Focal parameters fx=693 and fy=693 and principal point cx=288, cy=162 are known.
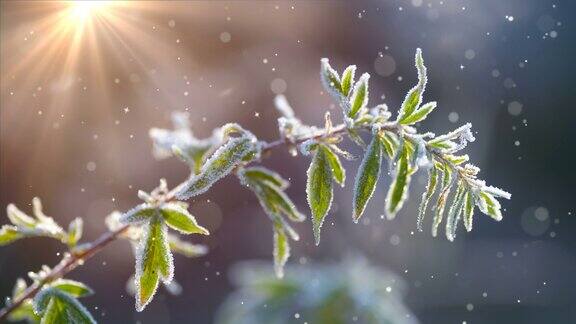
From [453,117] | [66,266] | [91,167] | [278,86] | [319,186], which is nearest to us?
[319,186]

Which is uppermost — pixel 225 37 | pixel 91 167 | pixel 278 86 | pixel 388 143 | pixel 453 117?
pixel 225 37

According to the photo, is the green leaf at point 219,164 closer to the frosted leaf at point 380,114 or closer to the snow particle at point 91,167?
the frosted leaf at point 380,114

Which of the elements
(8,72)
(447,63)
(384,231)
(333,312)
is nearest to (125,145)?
(8,72)

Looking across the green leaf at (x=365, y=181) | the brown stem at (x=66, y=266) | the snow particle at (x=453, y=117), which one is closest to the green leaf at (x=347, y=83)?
the green leaf at (x=365, y=181)

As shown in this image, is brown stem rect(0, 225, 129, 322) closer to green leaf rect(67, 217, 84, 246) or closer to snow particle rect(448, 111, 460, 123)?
green leaf rect(67, 217, 84, 246)

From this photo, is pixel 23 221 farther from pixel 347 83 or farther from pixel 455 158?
pixel 455 158

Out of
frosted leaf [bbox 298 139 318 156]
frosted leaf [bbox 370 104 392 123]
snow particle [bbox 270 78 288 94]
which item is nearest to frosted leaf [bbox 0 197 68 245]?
frosted leaf [bbox 298 139 318 156]

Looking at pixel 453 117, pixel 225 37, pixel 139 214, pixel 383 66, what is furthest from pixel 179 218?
pixel 453 117
